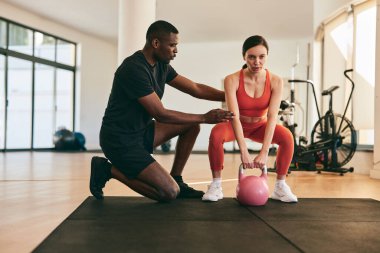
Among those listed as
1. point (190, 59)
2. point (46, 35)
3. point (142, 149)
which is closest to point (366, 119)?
point (142, 149)

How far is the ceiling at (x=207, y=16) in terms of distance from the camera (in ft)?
29.0

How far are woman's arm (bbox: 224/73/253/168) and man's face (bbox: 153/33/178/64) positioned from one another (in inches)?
15.8

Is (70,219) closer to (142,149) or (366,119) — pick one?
(142,149)

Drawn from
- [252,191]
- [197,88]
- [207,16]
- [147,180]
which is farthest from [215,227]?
[207,16]

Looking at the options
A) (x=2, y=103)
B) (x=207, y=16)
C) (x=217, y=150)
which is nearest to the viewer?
(x=217, y=150)

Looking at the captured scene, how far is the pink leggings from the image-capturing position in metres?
2.62

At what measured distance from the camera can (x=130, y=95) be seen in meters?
2.41

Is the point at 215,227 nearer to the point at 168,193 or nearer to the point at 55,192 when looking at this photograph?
the point at 168,193

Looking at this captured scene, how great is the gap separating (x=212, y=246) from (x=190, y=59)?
10.8 m

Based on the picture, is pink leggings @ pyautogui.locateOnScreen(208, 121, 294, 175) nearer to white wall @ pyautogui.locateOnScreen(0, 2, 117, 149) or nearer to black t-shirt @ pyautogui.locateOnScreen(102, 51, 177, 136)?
black t-shirt @ pyautogui.locateOnScreen(102, 51, 177, 136)

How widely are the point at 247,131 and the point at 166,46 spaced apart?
77cm

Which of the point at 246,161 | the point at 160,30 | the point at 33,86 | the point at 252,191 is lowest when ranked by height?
the point at 252,191

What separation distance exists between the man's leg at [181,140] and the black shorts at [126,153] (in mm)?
235

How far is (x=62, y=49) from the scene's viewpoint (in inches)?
430
